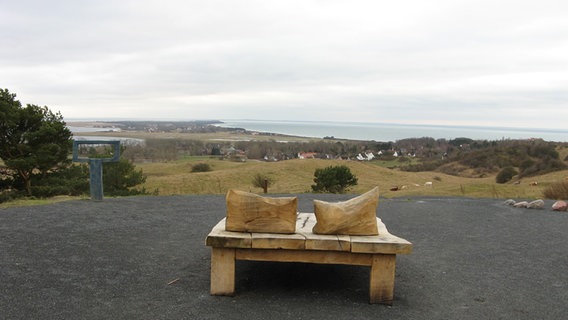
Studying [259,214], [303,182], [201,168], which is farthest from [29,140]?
[201,168]

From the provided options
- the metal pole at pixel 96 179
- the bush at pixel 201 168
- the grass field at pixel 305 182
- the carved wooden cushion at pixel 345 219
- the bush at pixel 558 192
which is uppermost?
the carved wooden cushion at pixel 345 219

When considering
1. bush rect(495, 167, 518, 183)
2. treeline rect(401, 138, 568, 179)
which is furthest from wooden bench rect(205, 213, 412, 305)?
treeline rect(401, 138, 568, 179)

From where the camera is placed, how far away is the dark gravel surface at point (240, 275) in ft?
11.7

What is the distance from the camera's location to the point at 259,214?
382 centimetres

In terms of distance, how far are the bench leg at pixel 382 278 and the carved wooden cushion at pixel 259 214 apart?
0.76 m

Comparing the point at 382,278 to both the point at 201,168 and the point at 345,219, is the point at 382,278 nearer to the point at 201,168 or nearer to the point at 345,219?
the point at 345,219

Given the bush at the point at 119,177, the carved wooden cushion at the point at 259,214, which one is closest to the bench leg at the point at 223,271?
the carved wooden cushion at the point at 259,214

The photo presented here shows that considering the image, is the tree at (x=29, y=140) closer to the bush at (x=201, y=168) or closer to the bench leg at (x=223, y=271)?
the bench leg at (x=223, y=271)

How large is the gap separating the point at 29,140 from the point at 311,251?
52.7 ft

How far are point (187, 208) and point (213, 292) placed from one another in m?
5.44

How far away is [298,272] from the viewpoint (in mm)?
4758

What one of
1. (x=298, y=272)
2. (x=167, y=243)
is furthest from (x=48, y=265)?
(x=298, y=272)

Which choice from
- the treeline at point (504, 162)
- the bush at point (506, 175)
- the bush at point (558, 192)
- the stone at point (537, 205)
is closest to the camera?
the stone at point (537, 205)


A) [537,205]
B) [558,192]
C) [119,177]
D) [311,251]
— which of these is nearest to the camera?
[311,251]
